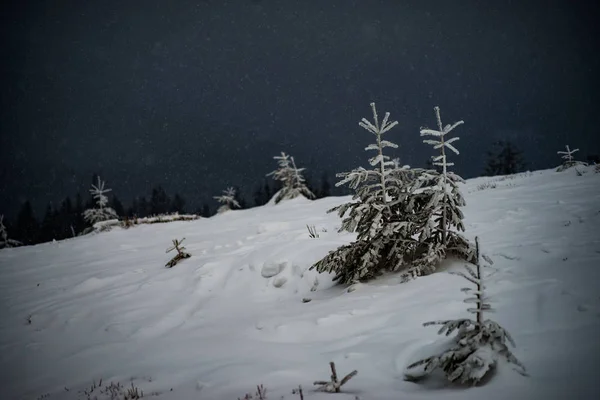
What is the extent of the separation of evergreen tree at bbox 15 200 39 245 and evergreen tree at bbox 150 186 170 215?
26.9m

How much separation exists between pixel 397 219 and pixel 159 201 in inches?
3916

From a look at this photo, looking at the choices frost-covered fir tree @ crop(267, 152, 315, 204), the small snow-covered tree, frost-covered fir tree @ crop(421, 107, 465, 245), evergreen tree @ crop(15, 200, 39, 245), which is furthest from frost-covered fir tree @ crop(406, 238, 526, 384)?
evergreen tree @ crop(15, 200, 39, 245)

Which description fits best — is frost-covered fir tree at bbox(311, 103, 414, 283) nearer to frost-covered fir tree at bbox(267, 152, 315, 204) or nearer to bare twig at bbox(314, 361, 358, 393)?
bare twig at bbox(314, 361, 358, 393)

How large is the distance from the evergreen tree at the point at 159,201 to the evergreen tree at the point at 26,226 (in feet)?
88.3

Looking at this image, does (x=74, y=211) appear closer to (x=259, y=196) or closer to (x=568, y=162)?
(x=259, y=196)

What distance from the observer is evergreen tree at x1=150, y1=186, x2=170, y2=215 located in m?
92.2

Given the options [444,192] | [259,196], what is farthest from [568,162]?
[259,196]

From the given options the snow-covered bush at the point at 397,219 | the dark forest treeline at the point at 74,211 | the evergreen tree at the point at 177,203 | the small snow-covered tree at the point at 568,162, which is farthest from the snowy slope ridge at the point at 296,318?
the evergreen tree at the point at 177,203

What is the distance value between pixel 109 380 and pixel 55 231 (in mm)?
92411

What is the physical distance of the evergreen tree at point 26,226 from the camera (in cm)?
7431

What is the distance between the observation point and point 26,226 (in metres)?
75.1

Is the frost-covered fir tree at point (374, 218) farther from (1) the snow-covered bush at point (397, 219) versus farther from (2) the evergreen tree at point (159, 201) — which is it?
(2) the evergreen tree at point (159, 201)

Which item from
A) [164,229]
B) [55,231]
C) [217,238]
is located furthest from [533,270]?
[55,231]

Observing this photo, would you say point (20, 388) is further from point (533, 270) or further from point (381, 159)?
point (533, 270)
